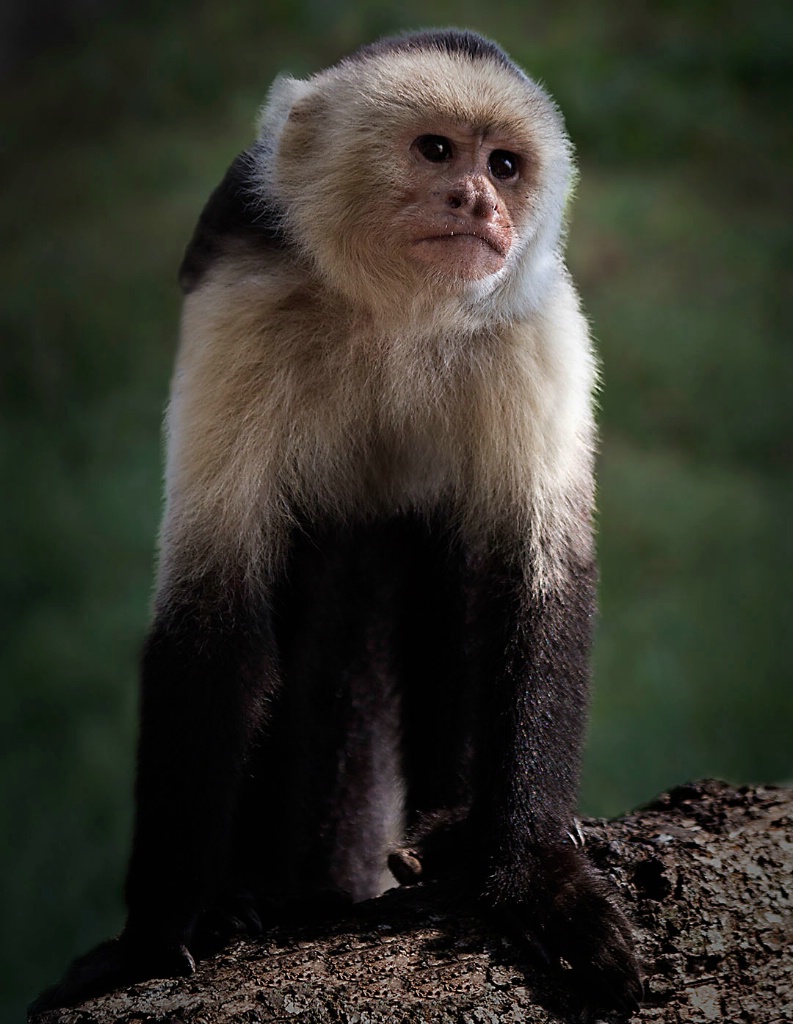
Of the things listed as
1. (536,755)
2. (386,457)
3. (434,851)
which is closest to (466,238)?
(386,457)

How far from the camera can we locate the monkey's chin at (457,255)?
8.73 feet

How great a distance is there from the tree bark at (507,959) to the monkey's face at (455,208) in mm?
1243

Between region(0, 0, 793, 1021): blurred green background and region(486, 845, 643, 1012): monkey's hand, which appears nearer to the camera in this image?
region(486, 845, 643, 1012): monkey's hand

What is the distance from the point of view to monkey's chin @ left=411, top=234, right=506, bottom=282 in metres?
2.66

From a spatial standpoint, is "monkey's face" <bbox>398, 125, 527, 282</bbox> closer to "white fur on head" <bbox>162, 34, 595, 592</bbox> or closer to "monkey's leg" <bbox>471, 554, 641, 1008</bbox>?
"white fur on head" <bbox>162, 34, 595, 592</bbox>

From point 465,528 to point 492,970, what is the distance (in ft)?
3.26

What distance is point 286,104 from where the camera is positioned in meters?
3.01

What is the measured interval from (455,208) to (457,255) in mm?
98

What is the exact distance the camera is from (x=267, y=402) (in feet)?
9.30

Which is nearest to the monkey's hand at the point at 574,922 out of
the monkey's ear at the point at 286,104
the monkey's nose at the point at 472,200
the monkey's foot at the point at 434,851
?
the monkey's foot at the point at 434,851

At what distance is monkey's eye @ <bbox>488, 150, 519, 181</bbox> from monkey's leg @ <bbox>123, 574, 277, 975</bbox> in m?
1.06

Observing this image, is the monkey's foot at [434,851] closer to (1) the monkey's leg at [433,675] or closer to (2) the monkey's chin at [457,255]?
(1) the monkey's leg at [433,675]

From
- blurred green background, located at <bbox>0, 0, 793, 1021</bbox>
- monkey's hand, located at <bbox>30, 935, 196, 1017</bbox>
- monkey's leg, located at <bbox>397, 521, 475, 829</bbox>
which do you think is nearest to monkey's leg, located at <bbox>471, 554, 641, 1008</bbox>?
monkey's leg, located at <bbox>397, 521, 475, 829</bbox>

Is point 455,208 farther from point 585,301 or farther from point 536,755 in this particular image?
point 585,301
